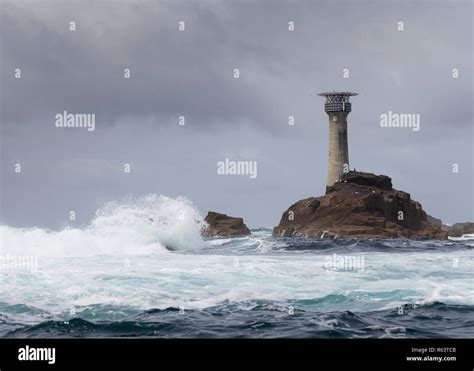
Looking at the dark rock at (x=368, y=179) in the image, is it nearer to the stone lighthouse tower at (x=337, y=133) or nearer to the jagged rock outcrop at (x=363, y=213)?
the jagged rock outcrop at (x=363, y=213)

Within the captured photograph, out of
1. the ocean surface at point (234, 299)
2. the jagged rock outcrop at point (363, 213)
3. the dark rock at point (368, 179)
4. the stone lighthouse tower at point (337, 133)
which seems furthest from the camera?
the dark rock at point (368, 179)

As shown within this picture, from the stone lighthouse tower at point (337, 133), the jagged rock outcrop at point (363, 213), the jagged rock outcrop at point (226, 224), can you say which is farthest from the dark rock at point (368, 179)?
the jagged rock outcrop at point (226, 224)

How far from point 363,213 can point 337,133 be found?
703cm

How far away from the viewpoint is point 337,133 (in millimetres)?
73188

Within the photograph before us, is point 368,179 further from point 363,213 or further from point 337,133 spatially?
point 337,133

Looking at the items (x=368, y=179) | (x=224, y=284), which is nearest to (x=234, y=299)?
(x=224, y=284)

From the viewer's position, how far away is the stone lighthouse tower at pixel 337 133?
240 feet

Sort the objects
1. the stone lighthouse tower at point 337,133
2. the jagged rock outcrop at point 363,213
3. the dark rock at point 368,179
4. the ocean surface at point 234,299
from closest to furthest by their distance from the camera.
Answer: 1. the ocean surface at point 234,299
2. the jagged rock outcrop at point 363,213
3. the stone lighthouse tower at point 337,133
4. the dark rock at point 368,179

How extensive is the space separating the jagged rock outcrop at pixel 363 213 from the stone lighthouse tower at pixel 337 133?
0.92 m

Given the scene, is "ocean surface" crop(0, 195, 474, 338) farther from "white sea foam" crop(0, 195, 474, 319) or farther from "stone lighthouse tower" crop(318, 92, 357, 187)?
"stone lighthouse tower" crop(318, 92, 357, 187)
